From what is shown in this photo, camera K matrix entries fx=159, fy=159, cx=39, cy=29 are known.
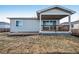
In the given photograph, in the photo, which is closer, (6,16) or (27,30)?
(6,16)

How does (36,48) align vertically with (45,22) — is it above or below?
below

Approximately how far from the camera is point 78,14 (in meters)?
4.98

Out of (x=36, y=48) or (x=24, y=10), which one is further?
(x=24, y=10)
